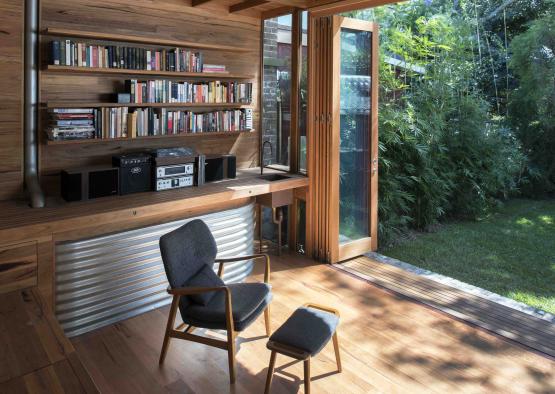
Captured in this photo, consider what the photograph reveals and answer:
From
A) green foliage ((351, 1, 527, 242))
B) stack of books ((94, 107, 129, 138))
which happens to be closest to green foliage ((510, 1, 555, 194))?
green foliage ((351, 1, 527, 242))

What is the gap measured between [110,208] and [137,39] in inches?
55.8

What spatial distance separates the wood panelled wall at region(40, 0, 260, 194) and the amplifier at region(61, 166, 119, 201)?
0.29m

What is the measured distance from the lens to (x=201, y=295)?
2.91 meters

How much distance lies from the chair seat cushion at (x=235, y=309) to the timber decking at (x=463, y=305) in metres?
1.59

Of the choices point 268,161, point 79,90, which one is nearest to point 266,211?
point 268,161

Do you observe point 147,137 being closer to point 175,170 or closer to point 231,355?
point 175,170

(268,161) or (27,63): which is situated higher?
(27,63)

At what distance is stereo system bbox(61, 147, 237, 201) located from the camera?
358 centimetres

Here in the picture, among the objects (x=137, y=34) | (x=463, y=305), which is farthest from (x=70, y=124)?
(x=463, y=305)

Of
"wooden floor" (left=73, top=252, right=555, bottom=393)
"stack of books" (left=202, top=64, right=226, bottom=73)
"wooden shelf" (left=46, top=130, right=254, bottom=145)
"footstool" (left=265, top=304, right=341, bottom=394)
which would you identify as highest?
"stack of books" (left=202, top=64, right=226, bottom=73)

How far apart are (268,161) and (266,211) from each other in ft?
1.82

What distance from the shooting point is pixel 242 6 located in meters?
4.50

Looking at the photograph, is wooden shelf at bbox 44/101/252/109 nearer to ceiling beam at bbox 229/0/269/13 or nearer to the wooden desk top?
the wooden desk top

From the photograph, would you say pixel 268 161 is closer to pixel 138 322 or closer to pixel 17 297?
pixel 138 322
